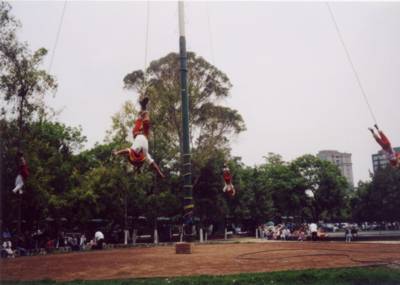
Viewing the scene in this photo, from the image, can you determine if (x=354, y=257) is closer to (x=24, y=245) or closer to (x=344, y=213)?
(x=24, y=245)

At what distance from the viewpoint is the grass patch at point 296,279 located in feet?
34.5

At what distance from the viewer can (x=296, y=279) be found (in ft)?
35.4

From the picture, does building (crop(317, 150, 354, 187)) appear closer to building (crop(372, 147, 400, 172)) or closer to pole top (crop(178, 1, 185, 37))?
building (crop(372, 147, 400, 172))

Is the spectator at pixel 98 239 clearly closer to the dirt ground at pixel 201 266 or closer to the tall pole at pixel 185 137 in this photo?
the tall pole at pixel 185 137

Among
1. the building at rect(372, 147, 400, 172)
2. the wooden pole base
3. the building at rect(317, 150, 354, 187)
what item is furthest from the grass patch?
the building at rect(317, 150, 354, 187)

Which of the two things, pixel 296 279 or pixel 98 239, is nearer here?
pixel 296 279

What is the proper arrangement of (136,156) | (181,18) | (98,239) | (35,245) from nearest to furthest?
1. (136,156)
2. (181,18)
3. (98,239)
4. (35,245)

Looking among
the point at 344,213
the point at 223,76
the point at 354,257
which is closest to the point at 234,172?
the point at 223,76

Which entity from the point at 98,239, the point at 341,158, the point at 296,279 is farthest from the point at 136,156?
the point at 341,158

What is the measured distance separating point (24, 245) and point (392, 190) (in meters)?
43.1

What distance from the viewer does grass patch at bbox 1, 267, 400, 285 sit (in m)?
10.5

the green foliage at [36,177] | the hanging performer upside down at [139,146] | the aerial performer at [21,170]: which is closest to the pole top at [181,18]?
the hanging performer upside down at [139,146]

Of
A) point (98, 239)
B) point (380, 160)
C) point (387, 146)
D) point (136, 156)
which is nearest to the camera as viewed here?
point (136, 156)

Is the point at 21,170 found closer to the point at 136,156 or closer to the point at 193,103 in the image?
the point at 136,156
